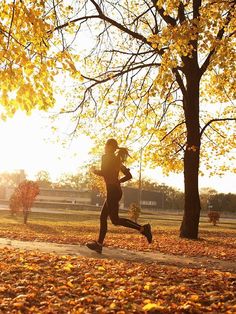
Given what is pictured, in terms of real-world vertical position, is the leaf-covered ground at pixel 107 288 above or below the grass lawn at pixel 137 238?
below

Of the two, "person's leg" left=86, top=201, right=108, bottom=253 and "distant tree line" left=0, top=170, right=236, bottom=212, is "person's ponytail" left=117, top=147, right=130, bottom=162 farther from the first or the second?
"distant tree line" left=0, top=170, right=236, bottom=212

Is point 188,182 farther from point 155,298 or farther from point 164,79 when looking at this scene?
point 155,298

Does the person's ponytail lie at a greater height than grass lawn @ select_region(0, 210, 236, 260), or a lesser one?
greater

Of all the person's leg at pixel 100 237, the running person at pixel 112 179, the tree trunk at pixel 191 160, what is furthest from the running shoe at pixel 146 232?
the tree trunk at pixel 191 160

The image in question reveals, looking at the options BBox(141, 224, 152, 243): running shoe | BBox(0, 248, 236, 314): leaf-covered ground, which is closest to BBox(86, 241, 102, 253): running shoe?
BBox(141, 224, 152, 243): running shoe

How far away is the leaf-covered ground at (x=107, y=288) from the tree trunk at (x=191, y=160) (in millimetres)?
7579

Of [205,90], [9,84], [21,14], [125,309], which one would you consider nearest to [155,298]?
[125,309]

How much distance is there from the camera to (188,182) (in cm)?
1473

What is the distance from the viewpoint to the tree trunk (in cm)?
1448

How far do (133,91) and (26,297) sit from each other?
12.7 m

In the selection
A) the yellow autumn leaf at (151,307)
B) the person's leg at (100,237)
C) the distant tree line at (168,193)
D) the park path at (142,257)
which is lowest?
the yellow autumn leaf at (151,307)

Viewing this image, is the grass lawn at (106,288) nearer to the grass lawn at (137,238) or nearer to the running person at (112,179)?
the running person at (112,179)

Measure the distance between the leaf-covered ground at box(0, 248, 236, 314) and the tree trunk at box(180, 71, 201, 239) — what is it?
7.58 meters

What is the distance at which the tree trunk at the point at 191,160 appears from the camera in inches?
570
